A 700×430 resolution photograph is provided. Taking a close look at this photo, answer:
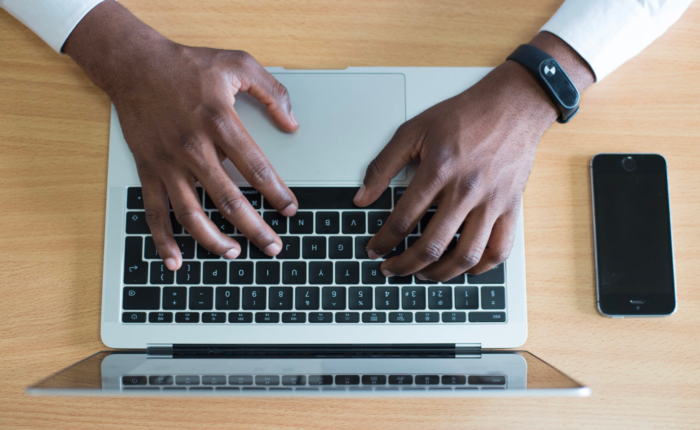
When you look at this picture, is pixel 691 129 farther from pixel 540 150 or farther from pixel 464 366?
pixel 464 366

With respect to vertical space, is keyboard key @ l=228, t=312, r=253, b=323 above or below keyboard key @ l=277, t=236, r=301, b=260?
below

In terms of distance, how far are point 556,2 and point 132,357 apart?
2.81 ft

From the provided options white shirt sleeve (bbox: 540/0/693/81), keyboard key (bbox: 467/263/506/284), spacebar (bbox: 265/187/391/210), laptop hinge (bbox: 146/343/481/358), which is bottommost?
laptop hinge (bbox: 146/343/481/358)

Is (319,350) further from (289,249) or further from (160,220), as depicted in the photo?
(160,220)

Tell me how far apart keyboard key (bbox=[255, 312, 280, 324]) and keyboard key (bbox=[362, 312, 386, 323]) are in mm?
127

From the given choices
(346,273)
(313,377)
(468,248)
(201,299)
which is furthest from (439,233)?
(201,299)

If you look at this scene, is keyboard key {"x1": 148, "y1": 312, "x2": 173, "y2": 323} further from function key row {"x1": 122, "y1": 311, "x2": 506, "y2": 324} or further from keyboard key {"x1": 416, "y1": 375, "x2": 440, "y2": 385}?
keyboard key {"x1": 416, "y1": 375, "x2": 440, "y2": 385}

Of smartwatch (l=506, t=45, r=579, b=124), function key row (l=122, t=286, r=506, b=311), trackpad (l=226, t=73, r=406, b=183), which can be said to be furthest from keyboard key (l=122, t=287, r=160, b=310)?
smartwatch (l=506, t=45, r=579, b=124)

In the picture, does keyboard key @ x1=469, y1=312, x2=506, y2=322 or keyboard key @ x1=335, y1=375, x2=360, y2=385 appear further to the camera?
keyboard key @ x1=469, y1=312, x2=506, y2=322

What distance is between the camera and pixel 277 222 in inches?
26.3

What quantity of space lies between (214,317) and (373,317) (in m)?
0.23

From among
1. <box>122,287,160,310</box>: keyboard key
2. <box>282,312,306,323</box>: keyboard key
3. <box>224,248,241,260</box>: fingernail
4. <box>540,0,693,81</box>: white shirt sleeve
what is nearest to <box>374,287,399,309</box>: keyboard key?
<box>282,312,306,323</box>: keyboard key

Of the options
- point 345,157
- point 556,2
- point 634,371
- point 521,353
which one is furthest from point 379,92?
point 634,371

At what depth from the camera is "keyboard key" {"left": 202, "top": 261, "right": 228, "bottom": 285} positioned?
2.17ft
